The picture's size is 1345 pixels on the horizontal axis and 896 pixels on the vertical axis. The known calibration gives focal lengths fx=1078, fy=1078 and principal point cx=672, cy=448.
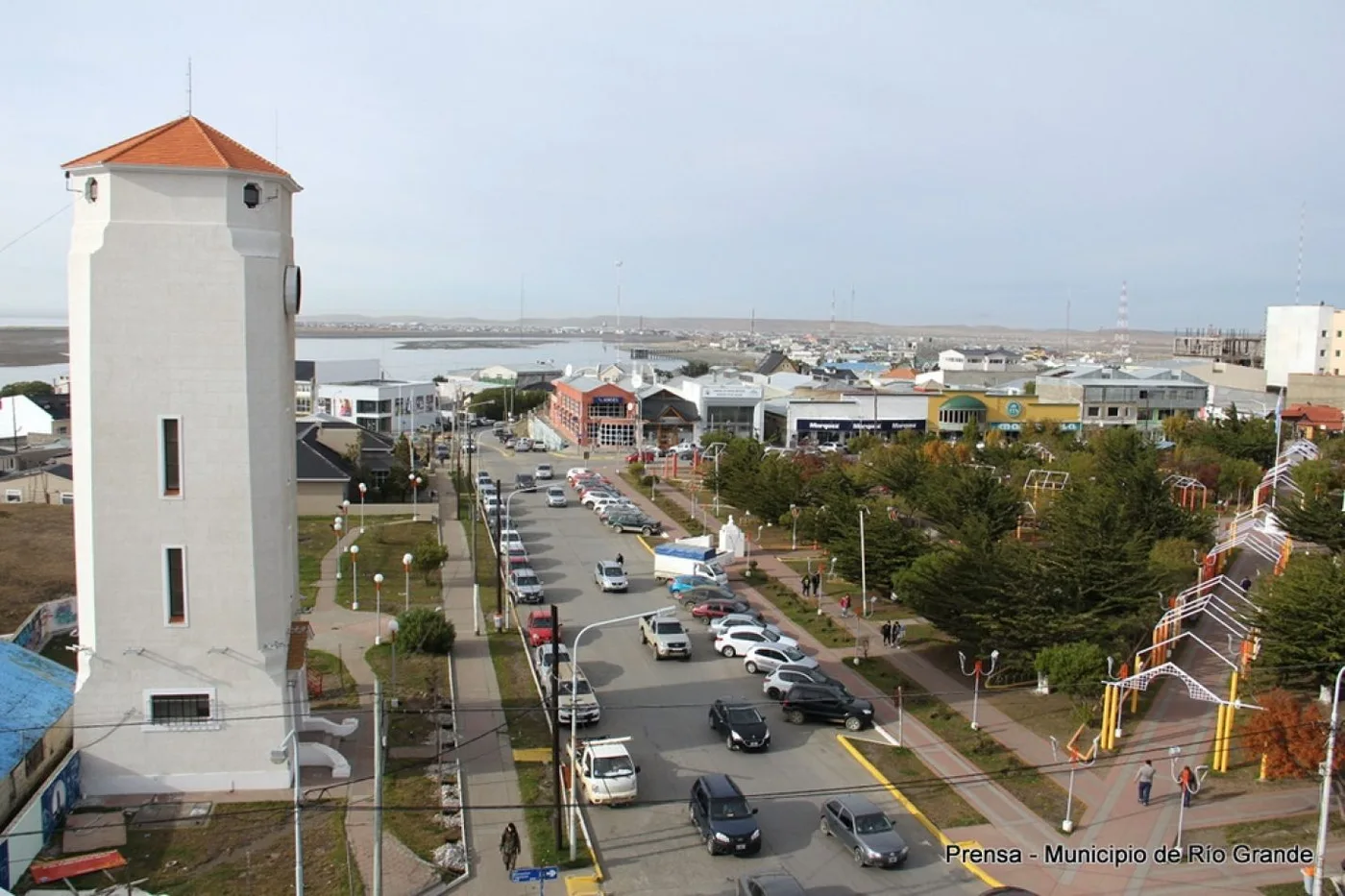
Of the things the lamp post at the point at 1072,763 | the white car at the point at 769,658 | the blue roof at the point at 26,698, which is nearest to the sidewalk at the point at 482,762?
the white car at the point at 769,658

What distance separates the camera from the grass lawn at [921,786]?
16594mm

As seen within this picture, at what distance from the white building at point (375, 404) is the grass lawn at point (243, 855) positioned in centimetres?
6012

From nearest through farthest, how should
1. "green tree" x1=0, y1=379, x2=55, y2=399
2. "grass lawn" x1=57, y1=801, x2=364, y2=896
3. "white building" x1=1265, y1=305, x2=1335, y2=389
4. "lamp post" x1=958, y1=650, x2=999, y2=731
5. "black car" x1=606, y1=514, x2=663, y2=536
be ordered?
"grass lawn" x1=57, y1=801, x2=364, y2=896 → "lamp post" x1=958, y1=650, x2=999, y2=731 → "black car" x1=606, y1=514, x2=663, y2=536 → "green tree" x1=0, y1=379, x2=55, y2=399 → "white building" x1=1265, y1=305, x2=1335, y2=389

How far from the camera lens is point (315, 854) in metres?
14.8

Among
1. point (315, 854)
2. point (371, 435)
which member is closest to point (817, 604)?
point (315, 854)

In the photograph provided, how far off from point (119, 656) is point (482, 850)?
6474mm

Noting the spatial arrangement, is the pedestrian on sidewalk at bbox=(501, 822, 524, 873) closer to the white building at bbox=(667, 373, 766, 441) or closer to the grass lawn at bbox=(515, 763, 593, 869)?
the grass lawn at bbox=(515, 763, 593, 869)

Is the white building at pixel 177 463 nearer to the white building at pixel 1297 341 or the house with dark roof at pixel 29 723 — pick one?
the house with dark roof at pixel 29 723

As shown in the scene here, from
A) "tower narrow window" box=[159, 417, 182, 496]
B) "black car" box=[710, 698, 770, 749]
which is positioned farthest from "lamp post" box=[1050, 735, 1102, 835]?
"tower narrow window" box=[159, 417, 182, 496]

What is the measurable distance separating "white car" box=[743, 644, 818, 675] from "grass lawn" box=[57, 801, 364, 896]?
10046 mm

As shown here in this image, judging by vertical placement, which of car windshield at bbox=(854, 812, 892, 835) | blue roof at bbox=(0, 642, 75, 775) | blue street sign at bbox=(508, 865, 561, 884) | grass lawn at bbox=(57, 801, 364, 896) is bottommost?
grass lawn at bbox=(57, 801, 364, 896)

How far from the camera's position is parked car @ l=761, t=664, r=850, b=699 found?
21469 mm

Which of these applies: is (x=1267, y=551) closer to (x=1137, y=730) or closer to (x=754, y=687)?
(x=1137, y=730)

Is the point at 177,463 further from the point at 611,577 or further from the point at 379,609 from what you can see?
the point at 611,577
